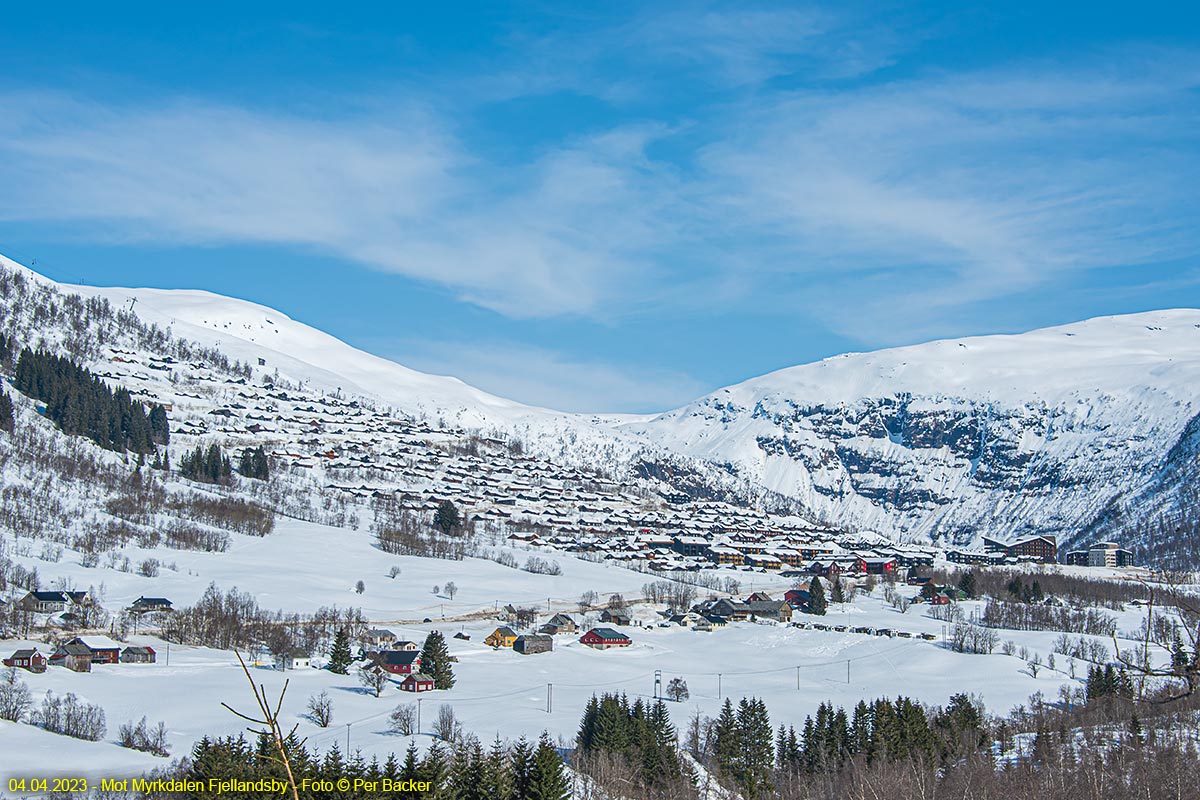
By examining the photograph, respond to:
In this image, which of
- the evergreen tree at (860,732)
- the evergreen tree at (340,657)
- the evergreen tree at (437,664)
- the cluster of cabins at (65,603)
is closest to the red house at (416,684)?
the evergreen tree at (437,664)

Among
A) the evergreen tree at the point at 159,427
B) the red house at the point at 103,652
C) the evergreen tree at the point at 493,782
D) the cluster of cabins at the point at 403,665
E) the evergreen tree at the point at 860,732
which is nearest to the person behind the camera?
the evergreen tree at the point at 493,782

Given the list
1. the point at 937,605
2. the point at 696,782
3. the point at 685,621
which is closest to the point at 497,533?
the point at 685,621

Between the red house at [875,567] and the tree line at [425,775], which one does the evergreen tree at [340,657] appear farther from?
the red house at [875,567]

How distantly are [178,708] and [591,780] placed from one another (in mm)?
23294

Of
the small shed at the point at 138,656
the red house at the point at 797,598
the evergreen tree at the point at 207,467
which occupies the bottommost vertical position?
the small shed at the point at 138,656

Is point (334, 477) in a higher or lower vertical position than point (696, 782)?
higher

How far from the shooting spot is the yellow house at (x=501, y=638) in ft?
267

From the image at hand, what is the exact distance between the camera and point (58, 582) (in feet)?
271

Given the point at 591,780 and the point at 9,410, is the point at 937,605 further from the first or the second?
the point at 9,410

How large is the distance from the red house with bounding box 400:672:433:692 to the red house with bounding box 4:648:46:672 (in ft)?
67.1

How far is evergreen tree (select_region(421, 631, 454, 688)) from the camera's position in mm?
64750

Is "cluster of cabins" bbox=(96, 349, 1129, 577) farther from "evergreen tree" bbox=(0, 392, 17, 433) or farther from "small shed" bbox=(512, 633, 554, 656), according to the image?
"small shed" bbox=(512, 633, 554, 656)

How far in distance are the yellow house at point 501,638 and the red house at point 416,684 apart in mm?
17319

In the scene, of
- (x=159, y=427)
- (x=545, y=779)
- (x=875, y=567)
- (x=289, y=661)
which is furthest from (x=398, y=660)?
(x=159, y=427)
